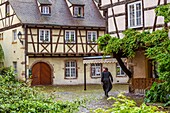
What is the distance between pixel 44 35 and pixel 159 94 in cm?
1668

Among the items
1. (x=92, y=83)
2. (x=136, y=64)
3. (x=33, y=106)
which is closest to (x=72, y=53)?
(x=92, y=83)

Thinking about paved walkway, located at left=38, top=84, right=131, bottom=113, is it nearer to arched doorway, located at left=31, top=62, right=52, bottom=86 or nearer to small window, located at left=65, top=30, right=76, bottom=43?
arched doorway, located at left=31, top=62, right=52, bottom=86

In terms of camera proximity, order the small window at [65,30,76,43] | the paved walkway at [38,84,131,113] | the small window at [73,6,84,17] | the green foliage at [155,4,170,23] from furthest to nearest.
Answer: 1. the small window at [73,6,84,17]
2. the small window at [65,30,76,43]
3. the green foliage at [155,4,170,23]
4. the paved walkway at [38,84,131,113]

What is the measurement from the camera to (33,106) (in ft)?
18.0

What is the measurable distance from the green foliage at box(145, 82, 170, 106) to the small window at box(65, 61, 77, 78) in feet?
55.3

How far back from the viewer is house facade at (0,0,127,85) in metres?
29.1

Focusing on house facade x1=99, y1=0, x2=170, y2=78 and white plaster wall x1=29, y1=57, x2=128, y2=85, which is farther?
white plaster wall x1=29, y1=57, x2=128, y2=85

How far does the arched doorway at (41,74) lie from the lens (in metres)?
30.2

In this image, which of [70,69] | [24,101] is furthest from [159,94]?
[70,69]

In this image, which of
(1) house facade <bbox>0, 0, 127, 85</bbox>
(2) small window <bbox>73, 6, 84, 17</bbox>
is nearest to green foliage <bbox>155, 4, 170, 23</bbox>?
(1) house facade <bbox>0, 0, 127, 85</bbox>

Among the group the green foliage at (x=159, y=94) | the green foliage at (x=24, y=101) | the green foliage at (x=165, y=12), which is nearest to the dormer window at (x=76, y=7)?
the green foliage at (x=159, y=94)

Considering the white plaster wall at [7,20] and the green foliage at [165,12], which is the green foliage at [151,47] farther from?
the white plaster wall at [7,20]

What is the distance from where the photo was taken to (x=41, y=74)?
30.5 metres

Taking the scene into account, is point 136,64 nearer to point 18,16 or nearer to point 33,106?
point 18,16
